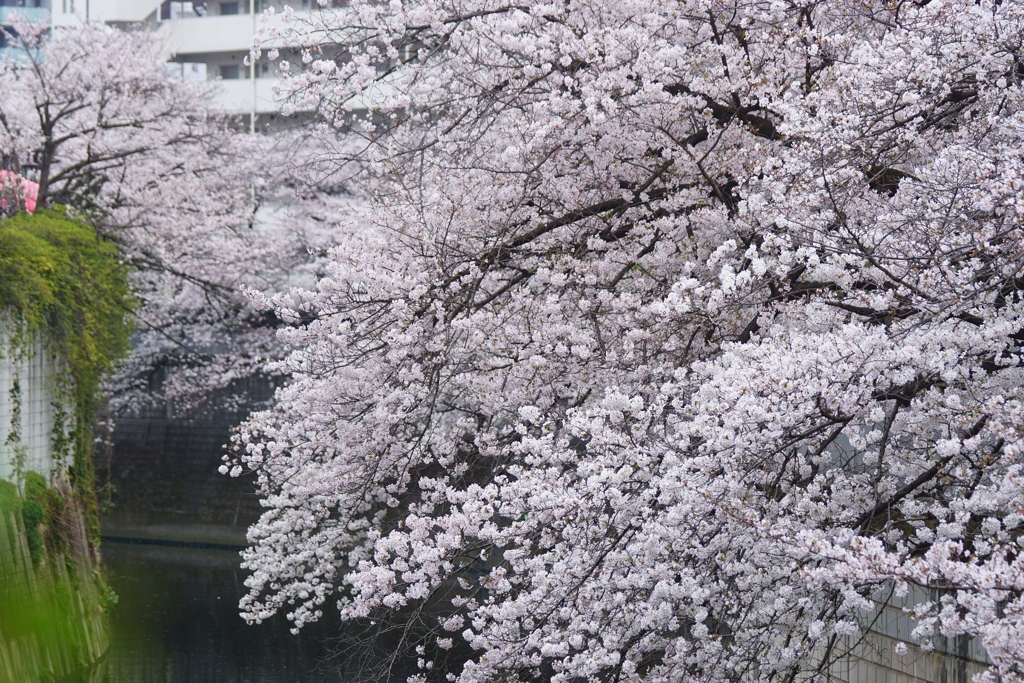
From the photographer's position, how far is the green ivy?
10.9m

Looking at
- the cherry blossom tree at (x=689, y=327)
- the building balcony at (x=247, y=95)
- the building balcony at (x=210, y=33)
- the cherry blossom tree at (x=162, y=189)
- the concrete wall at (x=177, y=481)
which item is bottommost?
the cherry blossom tree at (x=689, y=327)

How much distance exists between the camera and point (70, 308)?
477 inches

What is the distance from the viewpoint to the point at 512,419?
756cm

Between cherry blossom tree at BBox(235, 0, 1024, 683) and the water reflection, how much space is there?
4.32 metres

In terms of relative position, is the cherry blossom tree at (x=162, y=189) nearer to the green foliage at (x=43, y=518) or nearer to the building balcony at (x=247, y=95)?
the green foliage at (x=43, y=518)

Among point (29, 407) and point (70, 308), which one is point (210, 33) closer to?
point (70, 308)

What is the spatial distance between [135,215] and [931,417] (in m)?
15.9

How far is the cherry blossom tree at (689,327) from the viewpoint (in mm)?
4383

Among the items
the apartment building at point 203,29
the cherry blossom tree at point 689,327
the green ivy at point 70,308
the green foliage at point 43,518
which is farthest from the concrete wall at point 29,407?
the apartment building at point 203,29

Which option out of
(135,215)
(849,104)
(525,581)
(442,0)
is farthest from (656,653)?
(135,215)

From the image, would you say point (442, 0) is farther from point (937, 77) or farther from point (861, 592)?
point (861, 592)

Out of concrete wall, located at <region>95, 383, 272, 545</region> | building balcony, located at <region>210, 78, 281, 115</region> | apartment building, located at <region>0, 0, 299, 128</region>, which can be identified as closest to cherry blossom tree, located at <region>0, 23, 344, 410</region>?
concrete wall, located at <region>95, 383, 272, 545</region>

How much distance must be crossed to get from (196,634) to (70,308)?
5042mm

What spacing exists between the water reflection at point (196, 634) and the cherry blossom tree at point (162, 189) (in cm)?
376
